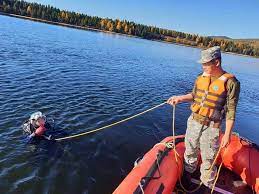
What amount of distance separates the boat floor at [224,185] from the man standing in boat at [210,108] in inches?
16.1

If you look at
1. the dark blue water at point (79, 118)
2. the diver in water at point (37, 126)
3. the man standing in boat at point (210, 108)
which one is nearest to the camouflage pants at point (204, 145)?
the man standing in boat at point (210, 108)

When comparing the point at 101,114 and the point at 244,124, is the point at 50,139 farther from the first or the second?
the point at 244,124

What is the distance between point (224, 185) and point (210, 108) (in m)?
2.18

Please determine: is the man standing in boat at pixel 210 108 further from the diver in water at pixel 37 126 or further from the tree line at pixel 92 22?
the tree line at pixel 92 22

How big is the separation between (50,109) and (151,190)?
21.9 feet

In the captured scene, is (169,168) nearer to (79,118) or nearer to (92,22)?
(79,118)

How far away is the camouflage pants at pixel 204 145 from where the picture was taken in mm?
5473

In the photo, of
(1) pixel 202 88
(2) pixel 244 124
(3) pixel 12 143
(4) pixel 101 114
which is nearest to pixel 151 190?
(1) pixel 202 88

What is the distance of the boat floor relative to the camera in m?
6.18

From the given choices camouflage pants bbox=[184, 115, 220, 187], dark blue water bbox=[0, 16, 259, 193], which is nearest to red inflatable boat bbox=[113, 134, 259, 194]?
camouflage pants bbox=[184, 115, 220, 187]

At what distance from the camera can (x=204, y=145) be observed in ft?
18.2

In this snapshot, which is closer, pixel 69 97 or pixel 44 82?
pixel 69 97

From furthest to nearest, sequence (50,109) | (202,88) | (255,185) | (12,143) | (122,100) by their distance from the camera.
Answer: (122,100)
(50,109)
(12,143)
(255,185)
(202,88)

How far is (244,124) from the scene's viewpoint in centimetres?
1381
